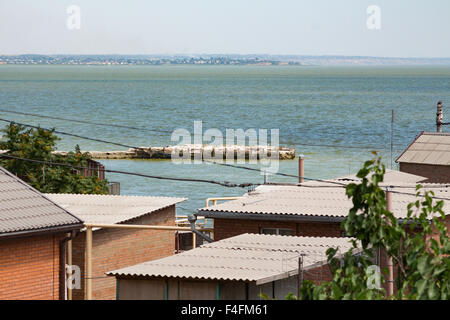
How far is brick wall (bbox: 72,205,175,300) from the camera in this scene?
2462 centimetres

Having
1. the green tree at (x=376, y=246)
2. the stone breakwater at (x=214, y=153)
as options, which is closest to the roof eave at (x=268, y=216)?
the green tree at (x=376, y=246)

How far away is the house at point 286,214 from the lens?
26.0m

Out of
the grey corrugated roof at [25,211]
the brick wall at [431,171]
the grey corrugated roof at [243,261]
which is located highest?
the grey corrugated roof at [25,211]

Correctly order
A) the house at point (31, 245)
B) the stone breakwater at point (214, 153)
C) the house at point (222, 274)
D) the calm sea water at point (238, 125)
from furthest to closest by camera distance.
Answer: the stone breakwater at point (214, 153), the calm sea water at point (238, 125), the house at point (31, 245), the house at point (222, 274)

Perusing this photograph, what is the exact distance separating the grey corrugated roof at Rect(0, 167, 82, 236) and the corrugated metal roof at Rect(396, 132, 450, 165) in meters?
21.4

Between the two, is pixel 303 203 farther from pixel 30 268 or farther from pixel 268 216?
pixel 30 268

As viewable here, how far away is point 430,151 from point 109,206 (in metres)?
Answer: 16.8

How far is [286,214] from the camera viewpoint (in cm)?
2605

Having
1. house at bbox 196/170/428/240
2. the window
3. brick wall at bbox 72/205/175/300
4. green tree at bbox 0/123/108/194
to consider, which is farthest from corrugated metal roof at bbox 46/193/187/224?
green tree at bbox 0/123/108/194

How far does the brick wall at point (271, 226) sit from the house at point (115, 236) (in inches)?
87.1

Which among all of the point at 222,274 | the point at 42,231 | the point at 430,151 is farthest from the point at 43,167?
the point at 222,274

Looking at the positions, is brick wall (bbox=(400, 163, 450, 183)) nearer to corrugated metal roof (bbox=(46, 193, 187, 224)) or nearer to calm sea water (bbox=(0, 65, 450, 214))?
corrugated metal roof (bbox=(46, 193, 187, 224))

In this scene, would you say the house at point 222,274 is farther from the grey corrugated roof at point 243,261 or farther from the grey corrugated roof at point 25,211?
the grey corrugated roof at point 25,211
